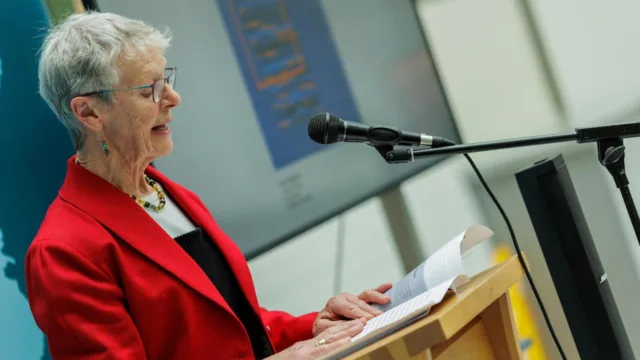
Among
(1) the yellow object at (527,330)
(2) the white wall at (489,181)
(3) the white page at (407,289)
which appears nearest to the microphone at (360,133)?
(3) the white page at (407,289)

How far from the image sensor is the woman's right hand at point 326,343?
1302 millimetres

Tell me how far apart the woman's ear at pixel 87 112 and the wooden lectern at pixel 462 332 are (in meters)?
0.80

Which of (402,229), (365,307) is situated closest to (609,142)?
(365,307)

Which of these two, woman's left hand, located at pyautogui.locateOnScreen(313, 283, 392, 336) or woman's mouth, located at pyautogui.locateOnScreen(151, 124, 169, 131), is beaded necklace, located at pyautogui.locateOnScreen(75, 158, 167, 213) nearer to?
woman's mouth, located at pyautogui.locateOnScreen(151, 124, 169, 131)

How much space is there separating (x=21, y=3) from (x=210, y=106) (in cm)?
59

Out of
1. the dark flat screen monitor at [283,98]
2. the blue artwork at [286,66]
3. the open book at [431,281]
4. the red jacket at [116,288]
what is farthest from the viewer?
the blue artwork at [286,66]

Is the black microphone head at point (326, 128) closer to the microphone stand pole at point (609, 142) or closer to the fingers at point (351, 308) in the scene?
the microphone stand pole at point (609, 142)

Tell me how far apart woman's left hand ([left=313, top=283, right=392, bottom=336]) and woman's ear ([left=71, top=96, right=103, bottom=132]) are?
67 centimetres

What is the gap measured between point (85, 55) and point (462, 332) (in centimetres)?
100

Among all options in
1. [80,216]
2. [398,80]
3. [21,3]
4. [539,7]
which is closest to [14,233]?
[80,216]

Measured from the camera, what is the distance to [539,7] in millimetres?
2531

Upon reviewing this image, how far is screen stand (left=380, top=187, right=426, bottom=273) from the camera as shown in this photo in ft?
8.41

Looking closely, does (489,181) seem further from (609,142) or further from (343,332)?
(343,332)

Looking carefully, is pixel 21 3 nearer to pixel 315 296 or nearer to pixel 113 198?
pixel 113 198
